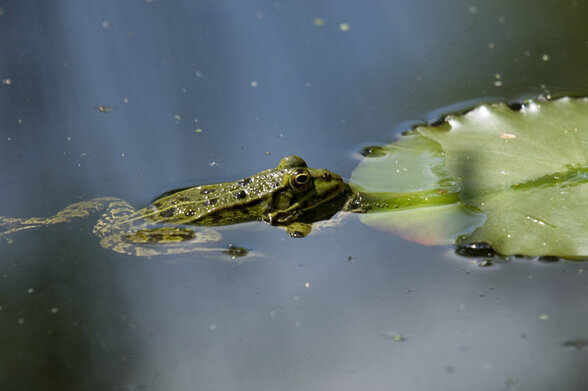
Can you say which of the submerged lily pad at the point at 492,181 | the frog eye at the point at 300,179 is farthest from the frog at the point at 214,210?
the submerged lily pad at the point at 492,181

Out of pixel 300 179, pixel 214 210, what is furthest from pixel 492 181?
pixel 214 210

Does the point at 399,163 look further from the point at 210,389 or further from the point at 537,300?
the point at 210,389

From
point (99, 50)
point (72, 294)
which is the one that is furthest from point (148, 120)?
point (72, 294)

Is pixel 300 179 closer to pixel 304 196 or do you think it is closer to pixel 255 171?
pixel 304 196

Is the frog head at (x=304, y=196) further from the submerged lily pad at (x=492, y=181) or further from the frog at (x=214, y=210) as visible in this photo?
the submerged lily pad at (x=492, y=181)

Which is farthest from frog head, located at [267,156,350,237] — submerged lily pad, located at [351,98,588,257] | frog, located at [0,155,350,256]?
submerged lily pad, located at [351,98,588,257]

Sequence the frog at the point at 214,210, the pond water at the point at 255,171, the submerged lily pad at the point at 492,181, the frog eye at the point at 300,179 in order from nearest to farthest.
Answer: the pond water at the point at 255,171
the submerged lily pad at the point at 492,181
the frog at the point at 214,210
the frog eye at the point at 300,179
